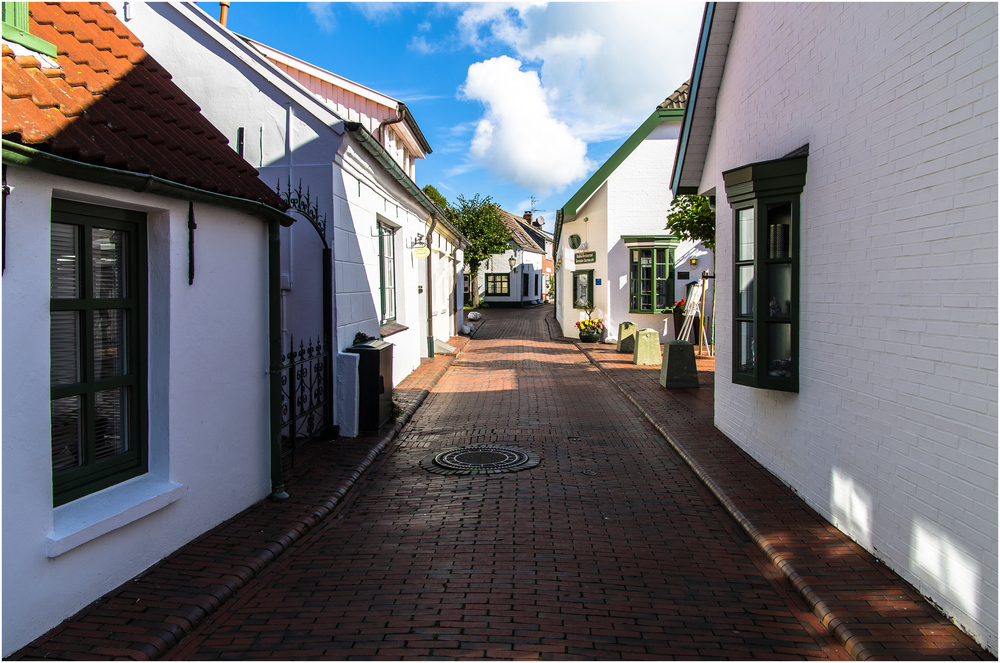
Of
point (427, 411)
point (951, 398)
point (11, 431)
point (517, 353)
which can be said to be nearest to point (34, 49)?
point (11, 431)

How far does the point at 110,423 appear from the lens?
169 inches

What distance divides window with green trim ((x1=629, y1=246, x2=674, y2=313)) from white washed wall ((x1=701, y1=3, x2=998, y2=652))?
1326 centimetres

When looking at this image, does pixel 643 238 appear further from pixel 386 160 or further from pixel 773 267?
pixel 773 267

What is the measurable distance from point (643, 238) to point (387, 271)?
32.0 feet

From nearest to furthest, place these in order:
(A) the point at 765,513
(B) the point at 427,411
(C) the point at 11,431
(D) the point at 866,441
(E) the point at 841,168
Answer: (C) the point at 11,431 → (D) the point at 866,441 → (E) the point at 841,168 → (A) the point at 765,513 → (B) the point at 427,411

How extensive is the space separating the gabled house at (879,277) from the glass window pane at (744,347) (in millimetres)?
29

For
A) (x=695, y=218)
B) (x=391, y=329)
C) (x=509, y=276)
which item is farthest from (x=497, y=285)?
(x=391, y=329)

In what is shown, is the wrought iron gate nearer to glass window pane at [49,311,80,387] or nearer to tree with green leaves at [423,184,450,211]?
glass window pane at [49,311,80,387]

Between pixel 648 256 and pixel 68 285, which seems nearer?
pixel 68 285

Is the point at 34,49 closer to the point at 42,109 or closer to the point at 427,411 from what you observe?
the point at 42,109

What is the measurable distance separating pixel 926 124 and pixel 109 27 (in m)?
6.03

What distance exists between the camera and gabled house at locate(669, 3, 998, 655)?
11.3 feet

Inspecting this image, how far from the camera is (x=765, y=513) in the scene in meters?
5.41

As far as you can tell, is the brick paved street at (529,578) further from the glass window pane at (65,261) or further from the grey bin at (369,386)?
the glass window pane at (65,261)
